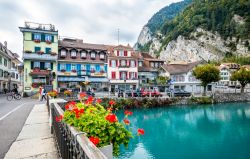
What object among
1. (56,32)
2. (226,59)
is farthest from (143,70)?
(226,59)

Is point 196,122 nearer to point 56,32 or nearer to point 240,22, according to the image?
point 56,32

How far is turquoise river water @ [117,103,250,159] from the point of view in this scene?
13805 millimetres

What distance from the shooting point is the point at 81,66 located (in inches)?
1566

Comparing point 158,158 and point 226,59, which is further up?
point 226,59

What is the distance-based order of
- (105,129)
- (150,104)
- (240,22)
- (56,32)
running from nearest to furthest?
(105,129), (150,104), (56,32), (240,22)

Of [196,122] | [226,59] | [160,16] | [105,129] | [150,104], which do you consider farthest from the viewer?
[160,16]

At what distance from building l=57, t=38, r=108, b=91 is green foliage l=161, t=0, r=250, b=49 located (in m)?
80.8

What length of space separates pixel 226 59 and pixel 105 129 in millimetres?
107173

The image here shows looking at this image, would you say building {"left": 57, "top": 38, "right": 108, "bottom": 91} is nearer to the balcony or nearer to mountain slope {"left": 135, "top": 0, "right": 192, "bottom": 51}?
the balcony

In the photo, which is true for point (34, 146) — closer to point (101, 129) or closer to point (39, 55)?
point (101, 129)

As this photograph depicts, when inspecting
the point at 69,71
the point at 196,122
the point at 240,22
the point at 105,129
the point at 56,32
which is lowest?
the point at 196,122

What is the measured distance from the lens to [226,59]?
99312 millimetres

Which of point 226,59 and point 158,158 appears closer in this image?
point 158,158

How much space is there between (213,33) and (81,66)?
89082 millimetres
